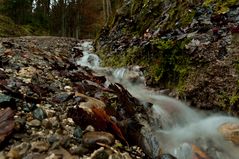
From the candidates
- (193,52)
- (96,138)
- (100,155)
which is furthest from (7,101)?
(193,52)

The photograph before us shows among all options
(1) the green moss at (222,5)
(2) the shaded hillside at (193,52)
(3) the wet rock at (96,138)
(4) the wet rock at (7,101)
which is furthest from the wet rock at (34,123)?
(1) the green moss at (222,5)

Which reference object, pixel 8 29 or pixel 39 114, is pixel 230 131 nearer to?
pixel 39 114

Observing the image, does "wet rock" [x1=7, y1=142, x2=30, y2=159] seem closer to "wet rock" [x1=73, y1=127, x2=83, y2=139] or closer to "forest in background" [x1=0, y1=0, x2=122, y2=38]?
"wet rock" [x1=73, y1=127, x2=83, y2=139]

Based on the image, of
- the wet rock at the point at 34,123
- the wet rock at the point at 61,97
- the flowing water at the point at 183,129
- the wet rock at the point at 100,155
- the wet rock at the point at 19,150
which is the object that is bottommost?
the flowing water at the point at 183,129

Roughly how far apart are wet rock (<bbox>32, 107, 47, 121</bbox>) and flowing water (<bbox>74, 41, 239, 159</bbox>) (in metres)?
1.28

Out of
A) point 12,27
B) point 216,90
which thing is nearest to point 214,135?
point 216,90

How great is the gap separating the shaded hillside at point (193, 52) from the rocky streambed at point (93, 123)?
1.35 ft

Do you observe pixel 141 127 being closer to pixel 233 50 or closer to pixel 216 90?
pixel 216 90

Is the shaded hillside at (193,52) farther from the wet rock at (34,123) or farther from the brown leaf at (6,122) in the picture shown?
the brown leaf at (6,122)

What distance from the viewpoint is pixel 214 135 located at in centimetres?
483

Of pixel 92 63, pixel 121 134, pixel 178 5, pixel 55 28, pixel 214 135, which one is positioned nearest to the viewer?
pixel 121 134

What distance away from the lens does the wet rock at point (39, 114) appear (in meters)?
3.78

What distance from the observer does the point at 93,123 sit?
3816mm

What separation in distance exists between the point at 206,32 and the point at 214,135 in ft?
8.41
